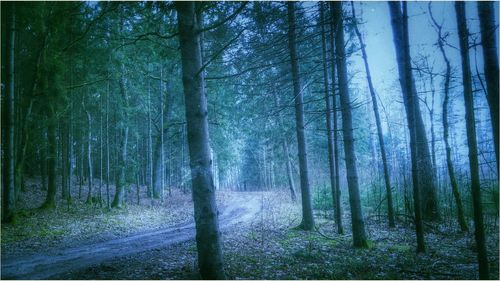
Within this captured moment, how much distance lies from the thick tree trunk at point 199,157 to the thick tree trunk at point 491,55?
5.98m

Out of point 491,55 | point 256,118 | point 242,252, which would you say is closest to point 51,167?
point 256,118

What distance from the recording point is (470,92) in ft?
18.2

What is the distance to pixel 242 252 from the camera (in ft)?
27.6

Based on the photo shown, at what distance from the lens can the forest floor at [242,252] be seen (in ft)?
21.7

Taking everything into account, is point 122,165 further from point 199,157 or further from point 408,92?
point 408,92

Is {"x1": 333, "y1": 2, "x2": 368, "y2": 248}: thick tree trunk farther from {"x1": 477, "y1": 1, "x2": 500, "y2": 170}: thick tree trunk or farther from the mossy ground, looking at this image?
{"x1": 477, "y1": 1, "x2": 500, "y2": 170}: thick tree trunk

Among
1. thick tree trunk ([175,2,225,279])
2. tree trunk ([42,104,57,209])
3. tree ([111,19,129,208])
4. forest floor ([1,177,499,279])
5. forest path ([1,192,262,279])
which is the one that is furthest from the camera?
tree ([111,19,129,208])

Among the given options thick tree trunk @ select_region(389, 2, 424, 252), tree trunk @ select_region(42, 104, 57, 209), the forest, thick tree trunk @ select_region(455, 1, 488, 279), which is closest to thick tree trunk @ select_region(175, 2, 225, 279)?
the forest

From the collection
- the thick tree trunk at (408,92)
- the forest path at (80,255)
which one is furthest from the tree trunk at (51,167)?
the thick tree trunk at (408,92)

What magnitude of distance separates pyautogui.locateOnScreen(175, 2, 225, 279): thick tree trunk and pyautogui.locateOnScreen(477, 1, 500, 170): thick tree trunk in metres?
5.98

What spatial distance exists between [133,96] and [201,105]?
1889 cm

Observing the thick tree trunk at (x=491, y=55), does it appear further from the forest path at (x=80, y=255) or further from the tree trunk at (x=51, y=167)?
the tree trunk at (x=51, y=167)

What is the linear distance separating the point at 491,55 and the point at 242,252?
A: 7.60 m

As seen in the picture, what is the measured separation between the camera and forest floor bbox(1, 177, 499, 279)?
21.7 feet
